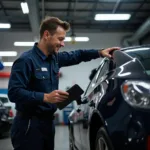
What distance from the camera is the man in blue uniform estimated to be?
74.8 inches

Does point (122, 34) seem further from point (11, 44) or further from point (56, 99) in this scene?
point (56, 99)

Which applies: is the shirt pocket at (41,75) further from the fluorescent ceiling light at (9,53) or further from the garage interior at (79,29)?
the fluorescent ceiling light at (9,53)

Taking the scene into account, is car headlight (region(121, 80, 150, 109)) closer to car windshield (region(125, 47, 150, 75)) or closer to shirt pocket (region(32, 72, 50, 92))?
car windshield (region(125, 47, 150, 75))

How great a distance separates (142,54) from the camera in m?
2.17

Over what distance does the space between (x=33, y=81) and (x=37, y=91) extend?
3.2 inches

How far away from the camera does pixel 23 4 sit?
9.15m

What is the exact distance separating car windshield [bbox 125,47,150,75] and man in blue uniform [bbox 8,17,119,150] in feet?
1.87

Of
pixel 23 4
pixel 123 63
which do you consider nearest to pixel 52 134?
pixel 123 63

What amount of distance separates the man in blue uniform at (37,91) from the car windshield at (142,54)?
0.57m

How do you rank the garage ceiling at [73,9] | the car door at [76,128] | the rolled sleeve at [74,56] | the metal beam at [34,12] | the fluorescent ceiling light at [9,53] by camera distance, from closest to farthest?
1. the rolled sleeve at [74,56]
2. the car door at [76,128]
3. the metal beam at [34,12]
4. the garage ceiling at [73,9]
5. the fluorescent ceiling light at [9,53]

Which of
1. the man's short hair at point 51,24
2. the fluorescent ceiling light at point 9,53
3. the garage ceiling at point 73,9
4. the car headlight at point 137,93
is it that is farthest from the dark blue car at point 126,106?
the fluorescent ceiling light at point 9,53

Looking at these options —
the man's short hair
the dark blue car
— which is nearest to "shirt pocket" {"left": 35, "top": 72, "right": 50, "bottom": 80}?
the man's short hair

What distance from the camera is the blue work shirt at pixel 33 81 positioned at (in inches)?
74.7

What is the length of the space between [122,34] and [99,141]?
14078 mm
